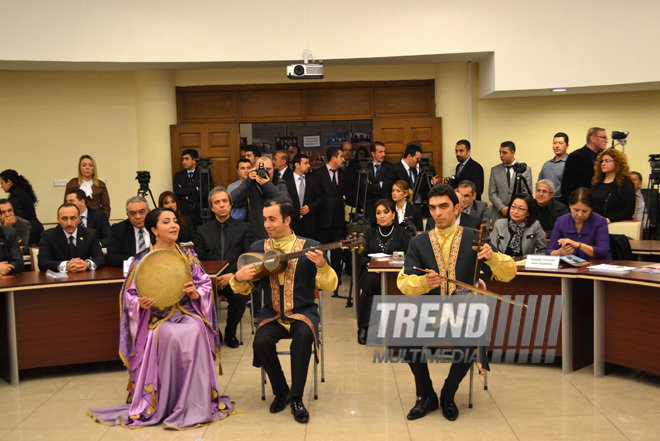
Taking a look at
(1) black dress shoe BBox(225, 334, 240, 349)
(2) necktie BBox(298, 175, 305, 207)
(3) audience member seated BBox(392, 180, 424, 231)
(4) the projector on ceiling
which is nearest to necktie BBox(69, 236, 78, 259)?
(1) black dress shoe BBox(225, 334, 240, 349)

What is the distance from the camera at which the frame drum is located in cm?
439

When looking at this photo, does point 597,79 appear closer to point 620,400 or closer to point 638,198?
point 638,198

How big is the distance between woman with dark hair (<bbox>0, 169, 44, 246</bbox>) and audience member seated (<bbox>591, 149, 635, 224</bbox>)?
19.6 ft

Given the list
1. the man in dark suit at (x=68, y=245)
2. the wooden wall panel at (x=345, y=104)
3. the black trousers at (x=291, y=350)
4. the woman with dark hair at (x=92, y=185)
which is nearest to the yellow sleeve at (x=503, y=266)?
the black trousers at (x=291, y=350)

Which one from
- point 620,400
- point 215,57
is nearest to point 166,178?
point 215,57

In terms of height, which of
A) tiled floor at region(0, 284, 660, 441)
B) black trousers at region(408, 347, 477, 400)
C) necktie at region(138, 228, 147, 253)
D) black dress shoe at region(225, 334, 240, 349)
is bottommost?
tiled floor at region(0, 284, 660, 441)

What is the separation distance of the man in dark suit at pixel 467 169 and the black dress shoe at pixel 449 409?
469cm

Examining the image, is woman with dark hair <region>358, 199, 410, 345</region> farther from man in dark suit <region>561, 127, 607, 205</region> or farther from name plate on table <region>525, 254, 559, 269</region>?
man in dark suit <region>561, 127, 607, 205</region>

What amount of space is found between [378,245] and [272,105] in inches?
162

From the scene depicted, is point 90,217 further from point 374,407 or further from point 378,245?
point 374,407

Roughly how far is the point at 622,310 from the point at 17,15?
723 cm

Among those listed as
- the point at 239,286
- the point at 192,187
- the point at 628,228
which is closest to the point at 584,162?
the point at 628,228

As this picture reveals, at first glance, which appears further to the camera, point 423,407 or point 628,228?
point 628,228

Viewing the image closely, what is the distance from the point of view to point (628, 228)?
644 centimetres
